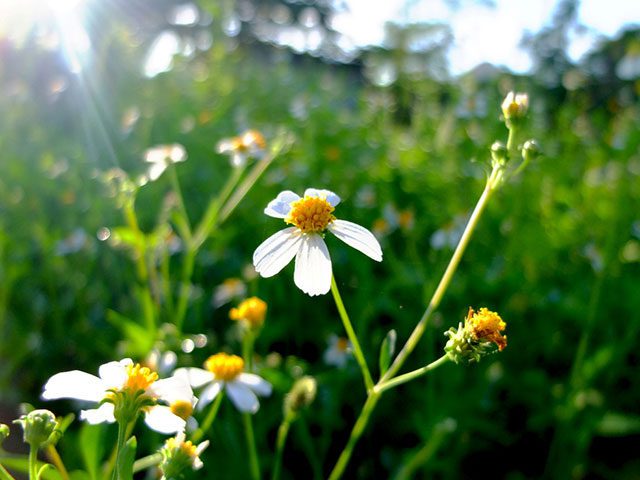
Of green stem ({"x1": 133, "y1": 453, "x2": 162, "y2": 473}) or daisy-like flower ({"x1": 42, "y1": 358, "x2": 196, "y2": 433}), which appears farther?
green stem ({"x1": 133, "y1": 453, "x2": 162, "y2": 473})

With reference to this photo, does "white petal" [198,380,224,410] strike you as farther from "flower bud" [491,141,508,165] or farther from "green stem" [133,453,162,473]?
"flower bud" [491,141,508,165]

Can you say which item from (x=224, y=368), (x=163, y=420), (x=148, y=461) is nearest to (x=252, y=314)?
(x=224, y=368)

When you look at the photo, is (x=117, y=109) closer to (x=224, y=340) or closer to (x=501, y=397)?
(x=224, y=340)

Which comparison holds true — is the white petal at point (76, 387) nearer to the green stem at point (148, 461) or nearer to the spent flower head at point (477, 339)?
the green stem at point (148, 461)

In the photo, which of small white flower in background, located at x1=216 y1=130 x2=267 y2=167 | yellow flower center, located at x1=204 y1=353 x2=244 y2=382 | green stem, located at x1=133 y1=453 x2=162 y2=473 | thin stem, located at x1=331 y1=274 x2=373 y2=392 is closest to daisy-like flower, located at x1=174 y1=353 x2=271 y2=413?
yellow flower center, located at x1=204 y1=353 x2=244 y2=382

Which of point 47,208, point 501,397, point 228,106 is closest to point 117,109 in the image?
point 228,106

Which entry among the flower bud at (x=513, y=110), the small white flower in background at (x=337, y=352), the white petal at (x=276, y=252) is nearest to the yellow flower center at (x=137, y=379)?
the white petal at (x=276, y=252)
